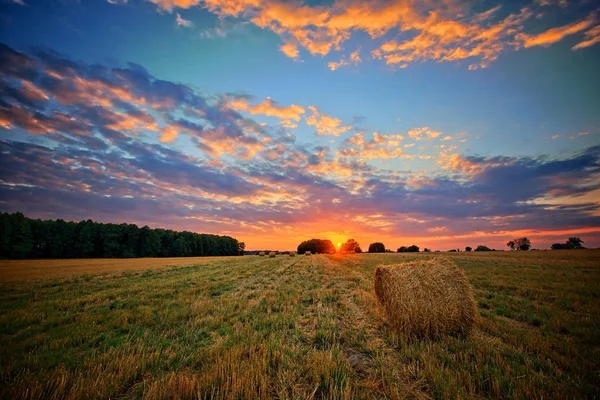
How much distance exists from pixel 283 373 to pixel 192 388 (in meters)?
1.43

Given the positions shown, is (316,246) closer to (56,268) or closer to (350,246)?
(350,246)

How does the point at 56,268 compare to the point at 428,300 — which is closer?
the point at 428,300

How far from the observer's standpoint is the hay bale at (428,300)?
660cm

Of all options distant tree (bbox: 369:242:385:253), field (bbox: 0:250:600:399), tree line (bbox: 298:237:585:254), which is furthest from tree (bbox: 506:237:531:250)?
field (bbox: 0:250:600:399)

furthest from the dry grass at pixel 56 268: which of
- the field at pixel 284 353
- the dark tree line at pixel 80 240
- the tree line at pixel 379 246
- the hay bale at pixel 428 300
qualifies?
the tree line at pixel 379 246

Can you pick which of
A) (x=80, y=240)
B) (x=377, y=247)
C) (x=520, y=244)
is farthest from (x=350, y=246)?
(x=80, y=240)

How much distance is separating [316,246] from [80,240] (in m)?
88.0

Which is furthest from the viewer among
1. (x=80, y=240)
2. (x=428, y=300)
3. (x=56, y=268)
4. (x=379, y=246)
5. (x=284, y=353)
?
(x=379, y=246)

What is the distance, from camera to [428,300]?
687 cm

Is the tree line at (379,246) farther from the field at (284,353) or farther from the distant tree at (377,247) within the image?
the field at (284,353)

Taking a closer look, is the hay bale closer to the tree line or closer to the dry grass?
the dry grass

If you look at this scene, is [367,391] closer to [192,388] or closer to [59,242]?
[192,388]

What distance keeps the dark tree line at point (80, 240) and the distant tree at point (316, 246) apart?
53.3 metres

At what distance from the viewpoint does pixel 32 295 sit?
11.8 metres
